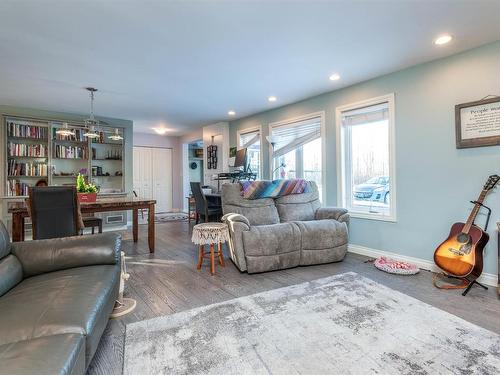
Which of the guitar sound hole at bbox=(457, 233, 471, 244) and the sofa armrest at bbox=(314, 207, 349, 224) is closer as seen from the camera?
the guitar sound hole at bbox=(457, 233, 471, 244)

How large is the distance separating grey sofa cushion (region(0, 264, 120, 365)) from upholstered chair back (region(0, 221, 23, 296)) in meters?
0.04

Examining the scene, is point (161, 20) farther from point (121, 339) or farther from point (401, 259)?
point (401, 259)

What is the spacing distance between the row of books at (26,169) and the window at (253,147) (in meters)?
3.95

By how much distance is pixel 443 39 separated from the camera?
2650 mm

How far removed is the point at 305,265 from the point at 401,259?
1.21 meters

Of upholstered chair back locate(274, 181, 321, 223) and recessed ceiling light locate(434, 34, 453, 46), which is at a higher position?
recessed ceiling light locate(434, 34, 453, 46)

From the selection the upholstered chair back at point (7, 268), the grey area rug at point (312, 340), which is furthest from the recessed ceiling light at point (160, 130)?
the grey area rug at point (312, 340)

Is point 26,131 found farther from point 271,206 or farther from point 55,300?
point 55,300

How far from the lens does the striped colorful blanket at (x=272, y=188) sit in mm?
3838

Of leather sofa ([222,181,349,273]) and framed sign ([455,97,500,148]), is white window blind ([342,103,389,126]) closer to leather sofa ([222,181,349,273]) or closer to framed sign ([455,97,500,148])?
framed sign ([455,97,500,148])

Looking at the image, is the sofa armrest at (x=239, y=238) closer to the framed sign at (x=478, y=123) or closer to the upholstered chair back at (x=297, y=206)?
the upholstered chair back at (x=297, y=206)

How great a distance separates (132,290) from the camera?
105 inches

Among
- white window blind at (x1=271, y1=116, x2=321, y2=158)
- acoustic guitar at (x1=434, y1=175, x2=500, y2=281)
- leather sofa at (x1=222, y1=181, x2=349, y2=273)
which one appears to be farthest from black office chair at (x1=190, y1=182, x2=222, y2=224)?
acoustic guitar at (x1=434, y1=175, x2=500, y2=281)

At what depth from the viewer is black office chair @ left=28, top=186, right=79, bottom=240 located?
282 cm
